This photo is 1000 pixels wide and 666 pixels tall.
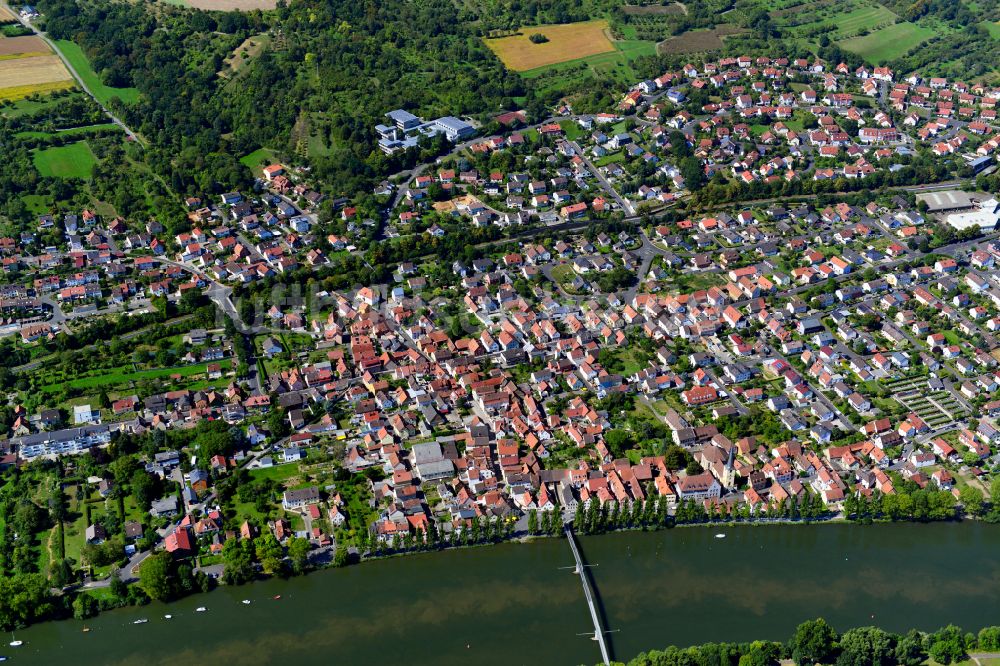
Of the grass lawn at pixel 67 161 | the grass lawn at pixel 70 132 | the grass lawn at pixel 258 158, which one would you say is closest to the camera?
the grass lawn at pixel 67 161

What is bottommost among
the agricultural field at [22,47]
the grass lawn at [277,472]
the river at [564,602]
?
the river at [564,602]

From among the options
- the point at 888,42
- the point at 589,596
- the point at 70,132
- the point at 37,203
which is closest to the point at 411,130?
the point at 70,132

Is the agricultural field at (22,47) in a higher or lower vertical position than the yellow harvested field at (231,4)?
lower

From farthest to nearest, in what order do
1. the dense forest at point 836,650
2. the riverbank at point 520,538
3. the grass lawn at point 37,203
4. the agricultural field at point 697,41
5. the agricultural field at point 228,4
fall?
the agricultural field at point 228,4 → the agricultural field at point 697,41 → the grass lawn at point 37,203 → the riverbank at point 520,538 → the dense forest at point 836,650

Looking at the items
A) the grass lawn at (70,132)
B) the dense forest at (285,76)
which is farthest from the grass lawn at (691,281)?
the grass lawn at (70,132)

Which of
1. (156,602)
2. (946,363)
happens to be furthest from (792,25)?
(156,602)

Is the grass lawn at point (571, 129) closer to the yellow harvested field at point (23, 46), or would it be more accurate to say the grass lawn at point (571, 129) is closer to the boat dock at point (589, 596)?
the boat dock at point (589, 596)
